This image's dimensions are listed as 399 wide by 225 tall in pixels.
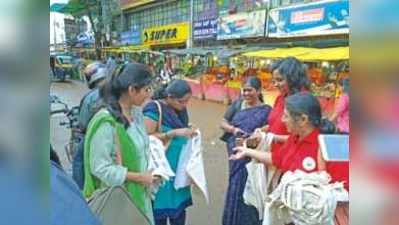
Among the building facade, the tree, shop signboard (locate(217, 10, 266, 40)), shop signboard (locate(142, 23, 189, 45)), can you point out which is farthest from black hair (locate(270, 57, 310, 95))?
the tree

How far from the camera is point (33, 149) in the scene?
0.75 meters

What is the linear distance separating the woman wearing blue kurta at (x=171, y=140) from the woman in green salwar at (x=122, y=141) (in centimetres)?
88

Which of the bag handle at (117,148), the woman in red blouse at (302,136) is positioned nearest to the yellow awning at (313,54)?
the woman in red blouse at (302,136)

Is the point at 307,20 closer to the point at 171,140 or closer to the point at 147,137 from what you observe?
the point at 171,140

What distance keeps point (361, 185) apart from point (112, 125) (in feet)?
7.11

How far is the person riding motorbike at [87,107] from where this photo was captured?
327cm

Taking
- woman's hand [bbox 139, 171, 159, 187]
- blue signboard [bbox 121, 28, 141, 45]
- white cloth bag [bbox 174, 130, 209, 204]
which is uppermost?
blue signboard [bbox 121, 28, 141, 45]

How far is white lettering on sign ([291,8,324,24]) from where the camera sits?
18.8m

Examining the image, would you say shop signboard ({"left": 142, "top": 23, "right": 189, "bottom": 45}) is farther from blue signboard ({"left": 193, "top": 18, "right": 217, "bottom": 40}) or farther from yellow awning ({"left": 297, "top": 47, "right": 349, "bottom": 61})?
yellow awning ({"left": 297, "top": 47, "right": 349, "bottom": 61})

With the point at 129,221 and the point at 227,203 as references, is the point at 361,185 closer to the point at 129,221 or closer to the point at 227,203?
the point at 129,221

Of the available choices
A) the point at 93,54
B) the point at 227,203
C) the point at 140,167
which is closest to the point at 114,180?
the point at 140,167

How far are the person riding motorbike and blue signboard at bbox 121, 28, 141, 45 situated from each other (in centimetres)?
3577

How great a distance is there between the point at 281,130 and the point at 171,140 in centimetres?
89

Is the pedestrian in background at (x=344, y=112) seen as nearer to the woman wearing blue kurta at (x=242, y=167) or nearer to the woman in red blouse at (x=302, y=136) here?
the woman in red blouse at (x=302, y=136)
